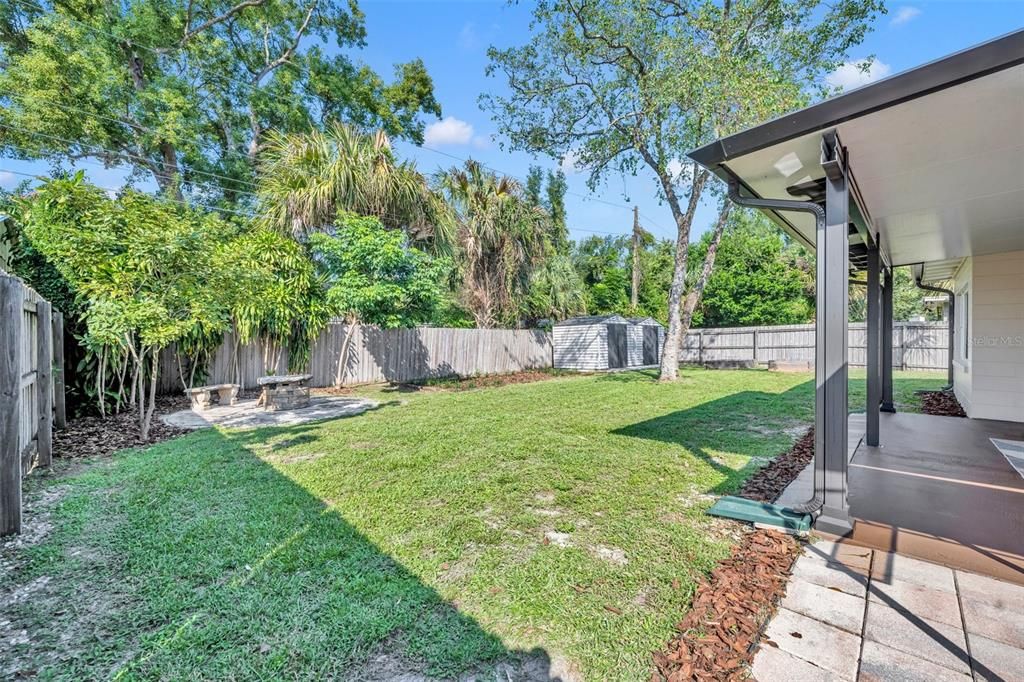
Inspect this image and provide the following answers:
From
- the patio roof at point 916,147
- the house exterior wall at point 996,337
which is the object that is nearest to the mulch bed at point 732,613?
the patio roof at point 916,147

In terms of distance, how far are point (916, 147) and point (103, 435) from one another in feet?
26.4

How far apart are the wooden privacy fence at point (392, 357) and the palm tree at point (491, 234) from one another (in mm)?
1359

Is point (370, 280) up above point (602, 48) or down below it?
below

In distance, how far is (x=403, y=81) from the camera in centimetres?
1916

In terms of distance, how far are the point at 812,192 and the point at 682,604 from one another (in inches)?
116

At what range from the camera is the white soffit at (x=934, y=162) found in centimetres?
218

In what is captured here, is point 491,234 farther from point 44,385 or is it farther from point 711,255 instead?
point 44,385

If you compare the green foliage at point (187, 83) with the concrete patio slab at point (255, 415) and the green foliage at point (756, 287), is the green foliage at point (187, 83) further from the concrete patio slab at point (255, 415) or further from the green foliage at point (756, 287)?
the green foliage at point (756, 287)

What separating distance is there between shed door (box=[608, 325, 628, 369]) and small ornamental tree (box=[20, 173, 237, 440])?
12.3 meters

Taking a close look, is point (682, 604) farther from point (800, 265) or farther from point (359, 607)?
point (800, 265)

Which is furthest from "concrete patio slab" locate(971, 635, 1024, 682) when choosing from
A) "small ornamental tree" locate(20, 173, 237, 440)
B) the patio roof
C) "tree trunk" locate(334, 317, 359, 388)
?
"tree trunk" locate(334, 317, 359, 388)

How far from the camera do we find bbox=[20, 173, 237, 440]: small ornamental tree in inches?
184

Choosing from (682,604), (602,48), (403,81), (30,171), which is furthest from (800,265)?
(30,171)

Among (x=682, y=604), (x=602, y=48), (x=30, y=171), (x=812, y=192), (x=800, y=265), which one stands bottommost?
(x=682, y=604)
